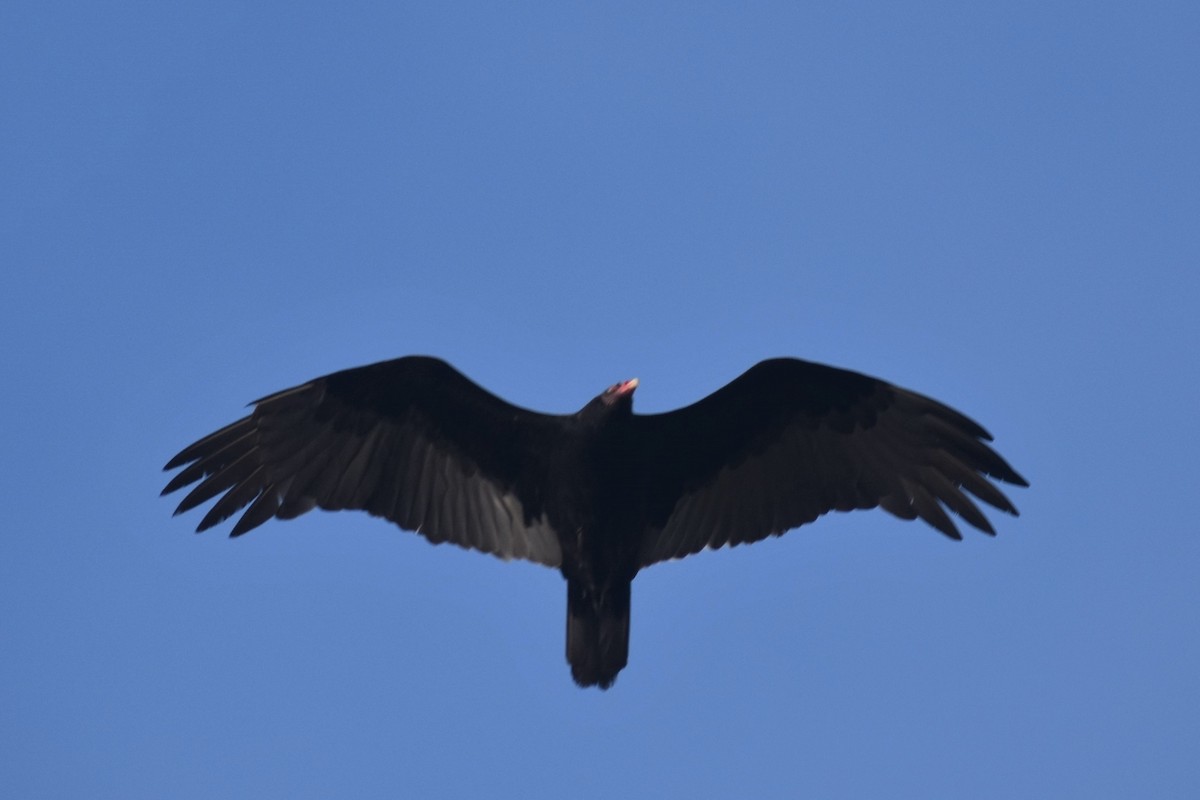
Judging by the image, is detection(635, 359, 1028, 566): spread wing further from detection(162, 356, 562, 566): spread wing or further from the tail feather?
detection(162, 356, 562, 566): spread wing

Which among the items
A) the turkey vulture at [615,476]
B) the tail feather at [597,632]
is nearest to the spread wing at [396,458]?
the turkey vulture at [615,476]

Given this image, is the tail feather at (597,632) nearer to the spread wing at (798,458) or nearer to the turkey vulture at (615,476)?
the turkey vulture at (615,476)

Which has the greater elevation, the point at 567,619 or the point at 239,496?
the point at 239,496

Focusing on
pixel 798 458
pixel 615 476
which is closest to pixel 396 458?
pixel 615 476

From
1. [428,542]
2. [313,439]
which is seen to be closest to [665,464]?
[428,542]

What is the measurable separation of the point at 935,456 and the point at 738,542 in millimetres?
1482

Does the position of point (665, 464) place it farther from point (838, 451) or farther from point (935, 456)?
point (935, 456)

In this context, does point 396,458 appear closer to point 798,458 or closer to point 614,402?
point 614,402

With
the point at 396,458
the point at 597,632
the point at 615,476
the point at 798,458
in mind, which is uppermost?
the point at 396,458

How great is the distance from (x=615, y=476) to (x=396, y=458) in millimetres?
1597

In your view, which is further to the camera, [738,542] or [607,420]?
[738,542]

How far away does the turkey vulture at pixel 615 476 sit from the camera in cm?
891

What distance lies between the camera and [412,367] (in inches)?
355

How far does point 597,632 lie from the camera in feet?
28.6
